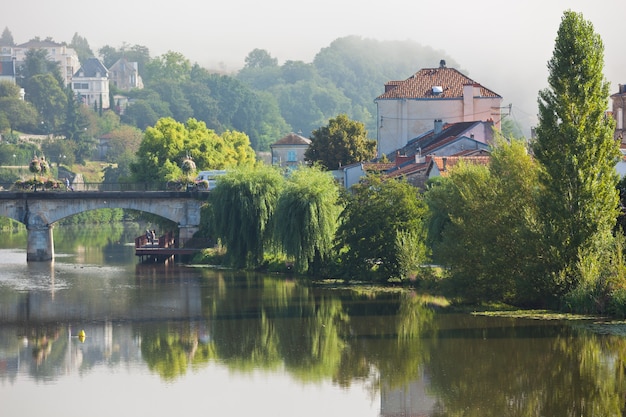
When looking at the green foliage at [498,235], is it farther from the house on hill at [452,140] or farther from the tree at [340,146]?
the tree at [340,146]

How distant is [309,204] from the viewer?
66500 millimetres

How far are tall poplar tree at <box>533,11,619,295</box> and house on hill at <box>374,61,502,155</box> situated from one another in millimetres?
47363

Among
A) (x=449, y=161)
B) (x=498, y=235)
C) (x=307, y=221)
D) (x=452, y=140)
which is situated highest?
(x=452, y=140)

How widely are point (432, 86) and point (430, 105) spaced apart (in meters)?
2.08

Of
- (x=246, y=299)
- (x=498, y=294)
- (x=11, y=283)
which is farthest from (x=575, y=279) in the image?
(x=11, y=283)

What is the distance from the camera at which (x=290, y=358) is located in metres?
43.9

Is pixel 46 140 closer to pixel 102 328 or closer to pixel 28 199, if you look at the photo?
pixel 28 199

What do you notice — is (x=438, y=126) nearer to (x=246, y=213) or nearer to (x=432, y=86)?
(x=432, y=86)

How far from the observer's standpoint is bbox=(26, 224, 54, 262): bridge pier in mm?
83688

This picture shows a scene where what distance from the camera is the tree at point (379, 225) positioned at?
2458 inches

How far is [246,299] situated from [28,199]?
3173 cm

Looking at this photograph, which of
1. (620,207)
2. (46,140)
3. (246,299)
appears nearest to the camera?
(620,207)

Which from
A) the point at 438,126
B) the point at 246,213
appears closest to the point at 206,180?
the point at 246,213

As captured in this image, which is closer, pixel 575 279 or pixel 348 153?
pixel 575 279
